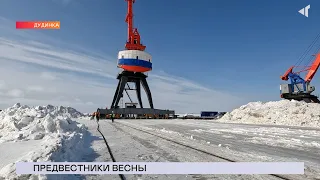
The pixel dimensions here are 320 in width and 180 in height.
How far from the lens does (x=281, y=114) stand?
1102 inches

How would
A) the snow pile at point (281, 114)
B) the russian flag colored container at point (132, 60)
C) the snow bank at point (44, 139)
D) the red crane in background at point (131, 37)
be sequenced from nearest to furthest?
1. the snow bank at point (44, 139)
2. the snow pile at point (281, 114)
3. the russian flag colored container at point (132, 60)
4. the red crane in background at point (131, 37)

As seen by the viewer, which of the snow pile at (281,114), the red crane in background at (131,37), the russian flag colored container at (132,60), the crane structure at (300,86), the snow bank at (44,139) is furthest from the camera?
the red crane in background at (131,37)

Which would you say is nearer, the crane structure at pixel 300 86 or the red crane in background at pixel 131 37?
the crane structure at pixel 300 86

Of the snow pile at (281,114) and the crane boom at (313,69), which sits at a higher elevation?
the crane boom at (313,69)

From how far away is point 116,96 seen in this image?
66500 millimetres

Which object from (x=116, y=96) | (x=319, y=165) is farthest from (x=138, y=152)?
(x=116, y=96)

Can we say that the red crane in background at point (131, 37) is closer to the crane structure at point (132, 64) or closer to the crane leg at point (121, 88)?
the crane structure at point (132, 64)

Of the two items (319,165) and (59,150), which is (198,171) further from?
(59,150)

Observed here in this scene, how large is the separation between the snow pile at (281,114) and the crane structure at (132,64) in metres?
33.8

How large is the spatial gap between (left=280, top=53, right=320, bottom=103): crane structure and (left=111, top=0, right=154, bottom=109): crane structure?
112 ft

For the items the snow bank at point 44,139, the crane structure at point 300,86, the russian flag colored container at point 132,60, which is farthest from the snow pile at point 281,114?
the russian flag colored container at point 132,60

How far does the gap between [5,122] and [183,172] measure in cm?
1398

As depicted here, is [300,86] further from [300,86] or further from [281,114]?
→ [281,114]

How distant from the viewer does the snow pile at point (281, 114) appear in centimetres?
2470
